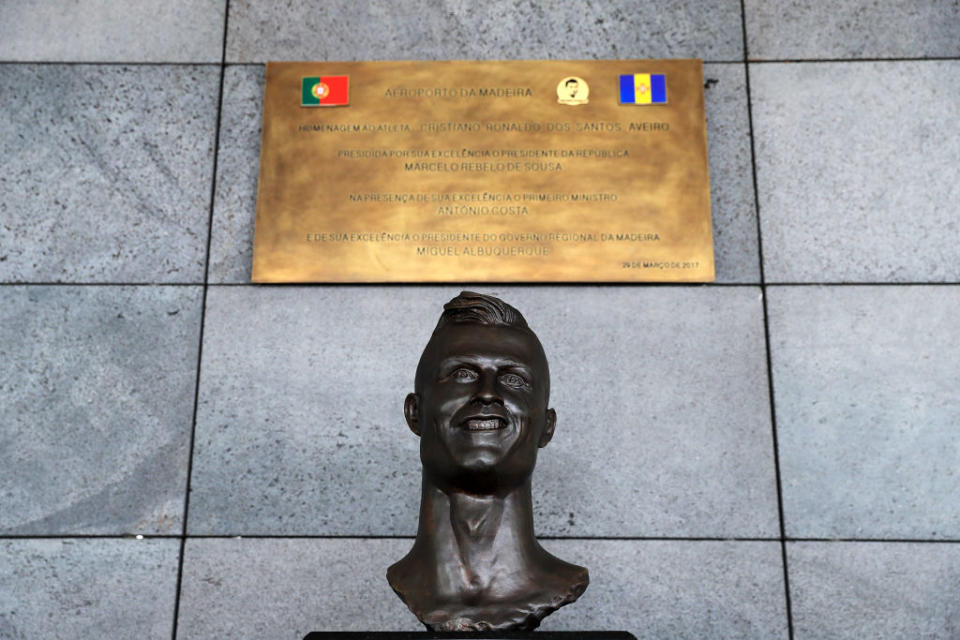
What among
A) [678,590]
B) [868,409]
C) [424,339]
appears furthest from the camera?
[424,339]

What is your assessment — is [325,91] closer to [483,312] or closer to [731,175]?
[483,312]

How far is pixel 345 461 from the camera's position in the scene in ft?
13.4

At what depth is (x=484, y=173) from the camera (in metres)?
4.30

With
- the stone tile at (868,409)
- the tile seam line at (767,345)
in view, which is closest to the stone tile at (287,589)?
the tile seam line at (767,345)

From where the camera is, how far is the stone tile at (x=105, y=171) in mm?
4332

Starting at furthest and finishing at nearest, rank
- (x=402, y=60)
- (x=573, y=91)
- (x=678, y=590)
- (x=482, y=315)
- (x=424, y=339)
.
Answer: (x=402, y=60)
(x=573, y=91)
(x=424, y=339)
(x=678, y=590)
(x=482, y=315)

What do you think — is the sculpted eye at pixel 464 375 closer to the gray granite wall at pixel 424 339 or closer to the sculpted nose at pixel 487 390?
the sculpted nose at pixel 487 390

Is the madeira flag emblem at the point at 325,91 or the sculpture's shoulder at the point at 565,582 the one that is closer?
the sculpture's shoulder at the point at 565,582

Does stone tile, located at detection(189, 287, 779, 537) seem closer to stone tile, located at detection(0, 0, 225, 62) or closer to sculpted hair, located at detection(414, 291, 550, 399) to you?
sculpted hair, located at detection(414, 291, 550, 399)

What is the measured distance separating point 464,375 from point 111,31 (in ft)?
8.81

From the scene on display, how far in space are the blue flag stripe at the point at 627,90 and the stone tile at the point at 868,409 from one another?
1.01 metres

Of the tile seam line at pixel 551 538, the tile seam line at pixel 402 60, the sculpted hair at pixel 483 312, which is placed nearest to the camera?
the sculpted hair at pixel 483 312

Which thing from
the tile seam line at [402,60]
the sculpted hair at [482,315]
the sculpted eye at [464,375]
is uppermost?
the tile seam line at [402,60]

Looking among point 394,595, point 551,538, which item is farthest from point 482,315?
point 394,595
